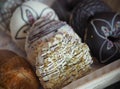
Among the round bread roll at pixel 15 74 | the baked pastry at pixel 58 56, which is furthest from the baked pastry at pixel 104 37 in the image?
the round bread roll at pixel 15 74

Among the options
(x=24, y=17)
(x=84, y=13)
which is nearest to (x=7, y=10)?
(x=24, y=17)

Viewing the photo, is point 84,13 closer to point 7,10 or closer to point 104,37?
point 104,37

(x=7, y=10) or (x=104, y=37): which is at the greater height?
(x=7, y=10)

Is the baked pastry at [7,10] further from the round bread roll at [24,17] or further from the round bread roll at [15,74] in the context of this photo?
the round bread roll at [15,74]

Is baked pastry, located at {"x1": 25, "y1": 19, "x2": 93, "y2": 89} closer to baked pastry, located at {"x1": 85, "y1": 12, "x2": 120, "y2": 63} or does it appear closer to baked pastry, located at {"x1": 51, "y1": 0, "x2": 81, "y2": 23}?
baked pastry, located at {"x1": 85, "y1": 12, "x2": 120, "y2": 63}

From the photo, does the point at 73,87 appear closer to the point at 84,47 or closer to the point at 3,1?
the point at 84,47

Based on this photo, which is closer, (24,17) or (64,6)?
(24,17)

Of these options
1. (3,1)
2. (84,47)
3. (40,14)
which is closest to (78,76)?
(84,47)
